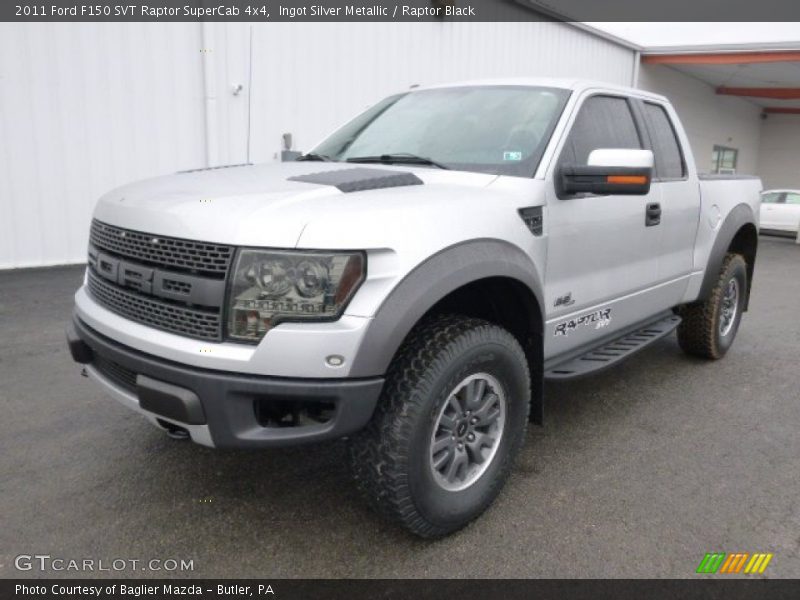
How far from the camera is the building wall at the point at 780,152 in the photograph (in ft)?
90.0

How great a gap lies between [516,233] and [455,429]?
86 cm

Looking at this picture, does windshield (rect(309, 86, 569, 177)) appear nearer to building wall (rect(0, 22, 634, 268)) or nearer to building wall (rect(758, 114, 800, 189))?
building wall (rect(0, 22, 634, 268))

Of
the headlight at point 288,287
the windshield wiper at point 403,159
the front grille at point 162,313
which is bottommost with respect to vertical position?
the front grille at point 162,313

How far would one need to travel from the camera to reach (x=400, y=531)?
267 cm

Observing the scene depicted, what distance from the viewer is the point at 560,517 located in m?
2.81

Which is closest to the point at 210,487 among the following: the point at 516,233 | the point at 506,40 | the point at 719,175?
the point at 516,233

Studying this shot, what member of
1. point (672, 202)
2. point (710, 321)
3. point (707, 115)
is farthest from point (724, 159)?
point (672, 202)

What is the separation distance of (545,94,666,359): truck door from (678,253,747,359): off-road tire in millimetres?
1039

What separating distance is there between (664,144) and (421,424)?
9.32 ft

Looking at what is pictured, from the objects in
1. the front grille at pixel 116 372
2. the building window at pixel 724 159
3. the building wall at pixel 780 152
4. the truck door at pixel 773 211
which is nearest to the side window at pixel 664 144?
the front grille at pixel 116 372

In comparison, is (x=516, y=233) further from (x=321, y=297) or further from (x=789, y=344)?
(x=789, y=344)

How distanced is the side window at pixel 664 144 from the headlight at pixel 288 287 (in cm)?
262

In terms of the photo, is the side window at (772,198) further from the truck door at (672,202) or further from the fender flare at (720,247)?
the truck door at (672,202)

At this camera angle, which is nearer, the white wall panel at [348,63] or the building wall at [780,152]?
the white wall panel at [348,63]
